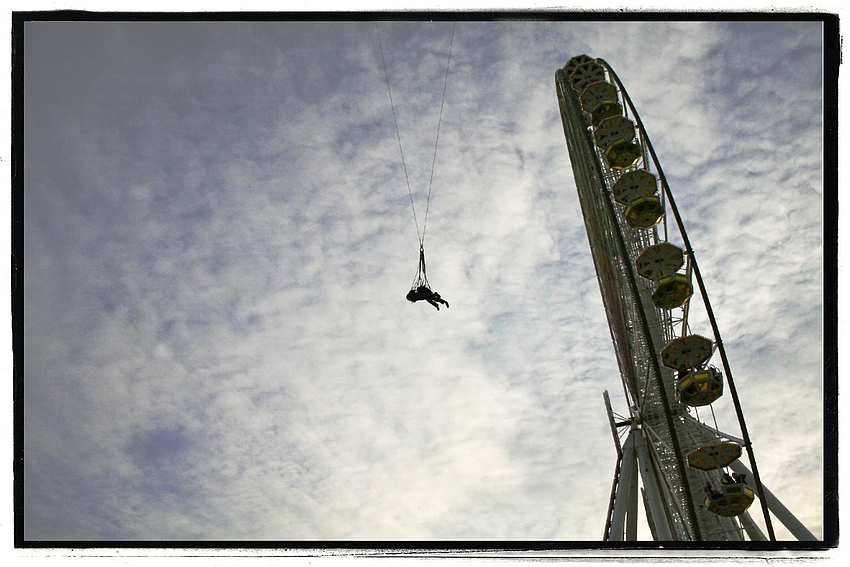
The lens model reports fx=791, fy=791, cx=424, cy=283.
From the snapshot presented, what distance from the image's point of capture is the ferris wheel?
943 cm

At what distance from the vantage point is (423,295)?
9.72 metres

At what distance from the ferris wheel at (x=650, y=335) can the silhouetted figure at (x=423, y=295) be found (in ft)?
8.71

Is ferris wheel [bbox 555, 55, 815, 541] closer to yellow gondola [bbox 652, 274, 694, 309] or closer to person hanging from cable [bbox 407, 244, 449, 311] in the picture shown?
yellow gondola [bbox 652, 274, 694, 309]

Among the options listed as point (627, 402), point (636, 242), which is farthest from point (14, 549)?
point (627, 402)

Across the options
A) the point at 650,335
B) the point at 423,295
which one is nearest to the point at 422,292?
the point at 423,295

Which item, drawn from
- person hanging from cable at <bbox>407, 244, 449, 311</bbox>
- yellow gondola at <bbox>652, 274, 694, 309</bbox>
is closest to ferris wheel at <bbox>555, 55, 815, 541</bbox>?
yellow gondola at <bbox>652, 274, 694, 309</bbox>

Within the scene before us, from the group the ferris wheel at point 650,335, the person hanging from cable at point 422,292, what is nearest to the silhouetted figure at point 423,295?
the person hanging from cable at point 422,292

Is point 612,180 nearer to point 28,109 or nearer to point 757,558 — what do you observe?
point 757,558

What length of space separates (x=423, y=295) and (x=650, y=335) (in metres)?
3.22

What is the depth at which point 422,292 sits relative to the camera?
32.0 feet

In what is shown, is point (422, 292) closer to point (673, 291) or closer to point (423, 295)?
point (423, 295)

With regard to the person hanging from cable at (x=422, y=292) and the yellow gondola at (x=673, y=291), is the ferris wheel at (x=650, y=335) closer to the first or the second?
the yellow gondola at (x=673, y=291)
